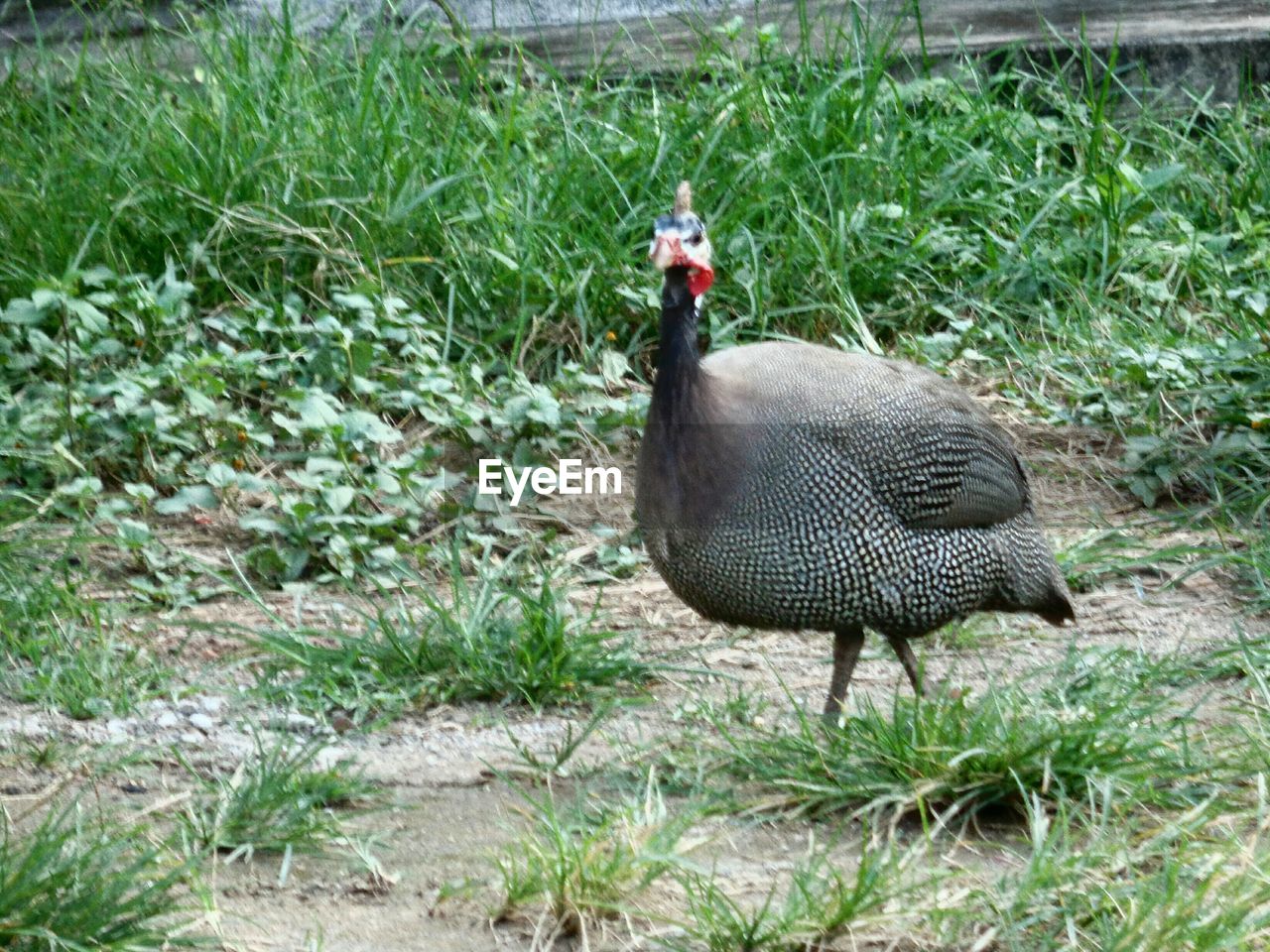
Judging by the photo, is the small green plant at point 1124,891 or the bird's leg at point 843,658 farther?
the bird's leg at point 843,658

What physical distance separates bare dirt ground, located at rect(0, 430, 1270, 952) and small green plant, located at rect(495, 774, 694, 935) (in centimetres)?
5

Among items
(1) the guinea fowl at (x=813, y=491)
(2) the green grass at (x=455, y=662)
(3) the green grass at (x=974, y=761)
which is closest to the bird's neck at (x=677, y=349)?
(1) the guinea fowl at (x=813, y=491)

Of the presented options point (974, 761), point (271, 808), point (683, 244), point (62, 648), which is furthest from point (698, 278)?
point (62, 648)

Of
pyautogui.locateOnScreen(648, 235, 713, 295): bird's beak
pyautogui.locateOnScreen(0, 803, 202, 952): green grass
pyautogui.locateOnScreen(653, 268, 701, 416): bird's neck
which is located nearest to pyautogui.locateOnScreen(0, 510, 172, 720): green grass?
pyautogui.locateOnScreen(0, 803, 202, 952): green grass

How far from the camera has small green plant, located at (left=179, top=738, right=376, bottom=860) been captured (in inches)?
133

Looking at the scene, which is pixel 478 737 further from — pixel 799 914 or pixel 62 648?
pixel 799 914

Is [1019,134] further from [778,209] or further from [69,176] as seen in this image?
[69,176]

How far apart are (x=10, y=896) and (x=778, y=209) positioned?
165 inches

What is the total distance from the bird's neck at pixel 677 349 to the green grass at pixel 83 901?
150 centimetres

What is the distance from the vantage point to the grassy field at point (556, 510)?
10.5 ft

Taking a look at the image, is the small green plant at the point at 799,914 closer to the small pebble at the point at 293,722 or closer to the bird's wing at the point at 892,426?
the bird's wing at the point at 892,426

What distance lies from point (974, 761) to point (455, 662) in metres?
1.37

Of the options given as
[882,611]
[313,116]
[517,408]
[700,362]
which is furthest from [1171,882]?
[313,116]

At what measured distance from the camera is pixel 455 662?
14.2ft
